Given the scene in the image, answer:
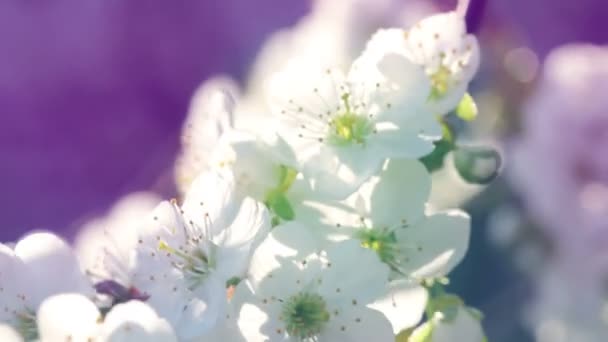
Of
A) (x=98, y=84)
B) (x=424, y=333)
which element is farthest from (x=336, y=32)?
(x=98, y=84)

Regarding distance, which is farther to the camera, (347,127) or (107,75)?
(107,75)

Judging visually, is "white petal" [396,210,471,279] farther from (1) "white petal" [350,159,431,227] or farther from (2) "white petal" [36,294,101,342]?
(2) "white petal" [36,294,101,342]

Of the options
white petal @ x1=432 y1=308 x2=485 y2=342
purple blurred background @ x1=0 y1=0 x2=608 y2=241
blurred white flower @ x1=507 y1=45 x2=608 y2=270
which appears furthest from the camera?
purple blurred background @ x1=0 y1=0 x2=608 y2=241

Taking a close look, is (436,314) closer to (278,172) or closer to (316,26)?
(278,172)

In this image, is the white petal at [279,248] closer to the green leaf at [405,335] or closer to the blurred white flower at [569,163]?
the green leaf at [405,335]

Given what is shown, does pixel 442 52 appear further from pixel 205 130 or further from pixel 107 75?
pixel 107 75

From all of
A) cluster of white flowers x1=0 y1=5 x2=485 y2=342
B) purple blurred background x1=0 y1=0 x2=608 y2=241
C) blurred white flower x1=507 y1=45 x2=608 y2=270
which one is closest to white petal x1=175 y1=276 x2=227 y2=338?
cluster of white flowers x1=0 y1=5 x2=485 y2=342
